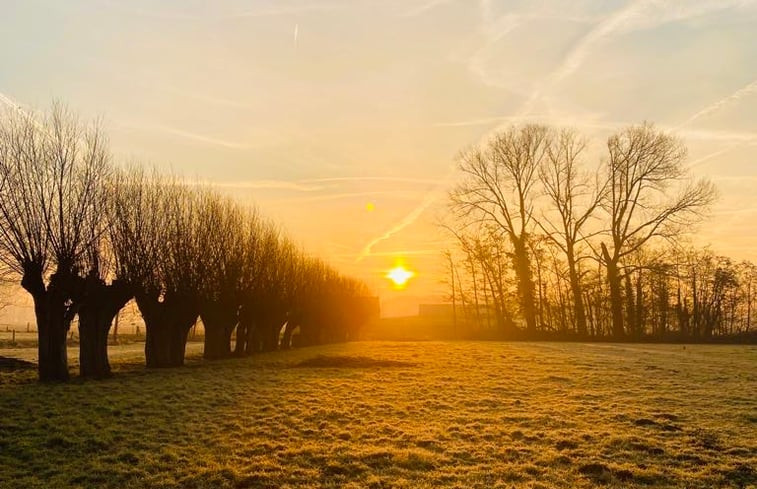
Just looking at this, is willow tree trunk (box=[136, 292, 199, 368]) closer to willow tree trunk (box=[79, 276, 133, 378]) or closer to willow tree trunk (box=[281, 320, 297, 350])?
willow tree trunk (box=[79, 276, 133, 378])

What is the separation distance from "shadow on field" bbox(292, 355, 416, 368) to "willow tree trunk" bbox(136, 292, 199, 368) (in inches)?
250

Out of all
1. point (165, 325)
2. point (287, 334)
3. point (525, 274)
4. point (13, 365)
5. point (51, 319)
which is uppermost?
point (525, 274)

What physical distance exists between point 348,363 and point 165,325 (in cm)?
978

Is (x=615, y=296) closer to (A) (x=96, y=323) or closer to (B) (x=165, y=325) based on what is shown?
(B) (x=165, y=325)

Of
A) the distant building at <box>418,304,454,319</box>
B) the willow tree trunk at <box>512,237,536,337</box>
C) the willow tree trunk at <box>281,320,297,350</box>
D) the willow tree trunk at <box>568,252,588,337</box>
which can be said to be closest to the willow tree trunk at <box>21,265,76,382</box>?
the willow tree trunk at <box>281,320,297,350</box>

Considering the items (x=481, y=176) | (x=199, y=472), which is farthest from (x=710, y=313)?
(x=199, y=472)

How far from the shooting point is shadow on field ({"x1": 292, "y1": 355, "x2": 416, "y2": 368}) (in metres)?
27.4

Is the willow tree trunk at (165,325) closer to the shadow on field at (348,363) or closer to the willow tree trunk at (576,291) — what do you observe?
the shadow on field at (348,363)

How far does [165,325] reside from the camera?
2780 centimetres

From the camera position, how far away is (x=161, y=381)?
2088 centimetres

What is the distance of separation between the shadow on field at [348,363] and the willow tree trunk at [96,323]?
9157 mm

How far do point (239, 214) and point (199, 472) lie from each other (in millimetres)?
25747

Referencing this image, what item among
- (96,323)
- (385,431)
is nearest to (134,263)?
(96,323)

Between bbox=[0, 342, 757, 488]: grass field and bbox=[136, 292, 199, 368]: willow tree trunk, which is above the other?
bbox=[136, 292, 199, 368]: willow tree trunk
